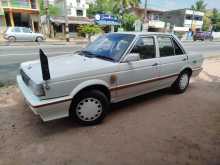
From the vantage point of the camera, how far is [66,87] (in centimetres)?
312

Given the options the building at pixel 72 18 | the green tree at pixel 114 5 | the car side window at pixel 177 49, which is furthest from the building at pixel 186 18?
the car side window at pixel 177 49

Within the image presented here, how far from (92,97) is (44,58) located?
109 cm

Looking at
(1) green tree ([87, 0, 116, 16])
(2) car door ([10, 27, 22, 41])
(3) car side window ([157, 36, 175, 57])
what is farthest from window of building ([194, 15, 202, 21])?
(3) car side window ([157, 36, 175, 57])

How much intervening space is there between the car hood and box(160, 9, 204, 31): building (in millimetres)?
47847

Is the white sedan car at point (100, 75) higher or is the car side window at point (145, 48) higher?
the car side window at point (145, 48)

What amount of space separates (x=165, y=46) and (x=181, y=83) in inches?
49.7

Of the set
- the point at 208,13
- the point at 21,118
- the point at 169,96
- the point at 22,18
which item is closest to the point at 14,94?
the point at 21,118

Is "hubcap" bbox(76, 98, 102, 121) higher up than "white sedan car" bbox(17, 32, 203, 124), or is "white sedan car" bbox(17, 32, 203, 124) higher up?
"white sedan car" bbox(17, 32, 203, 124)

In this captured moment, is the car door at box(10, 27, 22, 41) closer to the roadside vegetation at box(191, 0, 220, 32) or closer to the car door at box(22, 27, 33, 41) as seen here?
the car door at box(22, 27, 33, 41)

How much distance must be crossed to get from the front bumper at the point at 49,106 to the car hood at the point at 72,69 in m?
0.31

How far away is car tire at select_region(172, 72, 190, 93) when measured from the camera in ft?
17.0

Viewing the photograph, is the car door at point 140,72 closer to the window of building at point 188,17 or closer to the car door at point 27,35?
the car door at point 27,35

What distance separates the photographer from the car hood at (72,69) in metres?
3.10

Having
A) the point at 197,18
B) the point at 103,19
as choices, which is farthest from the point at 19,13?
the point at 197,18
